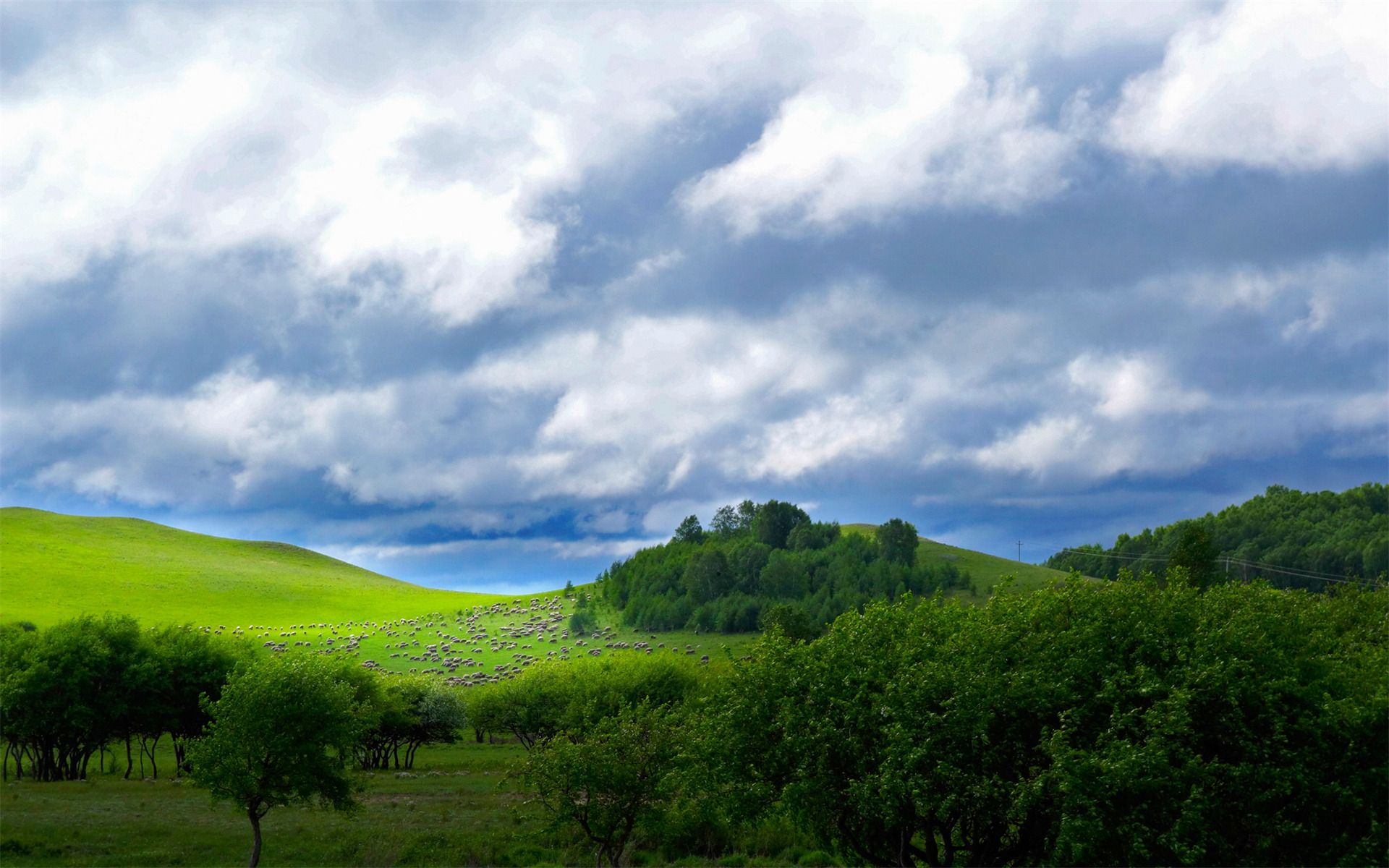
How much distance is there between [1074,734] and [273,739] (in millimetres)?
39699

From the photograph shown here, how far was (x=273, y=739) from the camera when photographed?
4966 centimetres

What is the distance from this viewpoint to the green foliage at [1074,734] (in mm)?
33969

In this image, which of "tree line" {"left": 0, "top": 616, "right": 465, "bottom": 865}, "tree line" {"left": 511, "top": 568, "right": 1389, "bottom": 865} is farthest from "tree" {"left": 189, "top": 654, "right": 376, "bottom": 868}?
"tree line" {"left": 511, "top": 568, "right": 1389, "bottom": 865}

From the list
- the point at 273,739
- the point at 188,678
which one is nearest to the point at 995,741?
the point at 273,739

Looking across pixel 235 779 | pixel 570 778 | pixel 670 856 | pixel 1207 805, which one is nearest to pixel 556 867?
pixel 670 856

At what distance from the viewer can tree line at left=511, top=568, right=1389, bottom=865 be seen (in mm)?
34062

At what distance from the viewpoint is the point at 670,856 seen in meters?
58.5

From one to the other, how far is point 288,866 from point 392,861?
18.7 ft

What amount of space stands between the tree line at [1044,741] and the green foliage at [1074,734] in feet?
0.34

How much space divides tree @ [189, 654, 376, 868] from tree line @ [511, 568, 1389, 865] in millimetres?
13421

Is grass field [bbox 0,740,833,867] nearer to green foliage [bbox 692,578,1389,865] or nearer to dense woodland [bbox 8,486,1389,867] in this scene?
dense woodland [bbox 8,486,1389,867]

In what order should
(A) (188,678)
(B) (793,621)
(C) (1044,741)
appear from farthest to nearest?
1. (B) (793,621)
2. (A) (188,678)
3. (C) (1044,741)

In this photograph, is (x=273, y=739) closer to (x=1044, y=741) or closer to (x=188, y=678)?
(x=1044, y=741)

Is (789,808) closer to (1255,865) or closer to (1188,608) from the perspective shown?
(1255,865)
